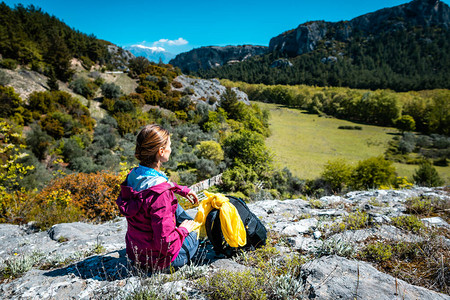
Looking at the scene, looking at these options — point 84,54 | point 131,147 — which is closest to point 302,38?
point 84,54

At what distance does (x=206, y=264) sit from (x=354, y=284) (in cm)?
150

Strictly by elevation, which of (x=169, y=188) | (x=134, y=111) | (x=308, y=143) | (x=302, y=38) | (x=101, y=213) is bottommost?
(x=308, y=143)

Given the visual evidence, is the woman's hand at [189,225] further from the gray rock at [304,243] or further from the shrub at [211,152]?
the shrub at [211,152]

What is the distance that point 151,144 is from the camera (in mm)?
1883

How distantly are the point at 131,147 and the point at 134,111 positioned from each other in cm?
585

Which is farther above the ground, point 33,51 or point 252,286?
point 33,51

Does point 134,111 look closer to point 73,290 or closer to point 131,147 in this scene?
point 131,147

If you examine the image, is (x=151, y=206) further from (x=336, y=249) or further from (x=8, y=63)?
(x=8, y=63)

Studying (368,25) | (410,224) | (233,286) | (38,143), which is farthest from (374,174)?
(368,25)

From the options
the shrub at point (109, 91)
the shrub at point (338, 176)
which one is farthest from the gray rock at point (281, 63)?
the shrub at point (338, 176)

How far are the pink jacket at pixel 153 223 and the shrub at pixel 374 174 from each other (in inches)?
578

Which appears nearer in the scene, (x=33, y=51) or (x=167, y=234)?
(x=167, y=234)

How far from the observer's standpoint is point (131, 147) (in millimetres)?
13891

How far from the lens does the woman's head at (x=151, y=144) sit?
188 cm
